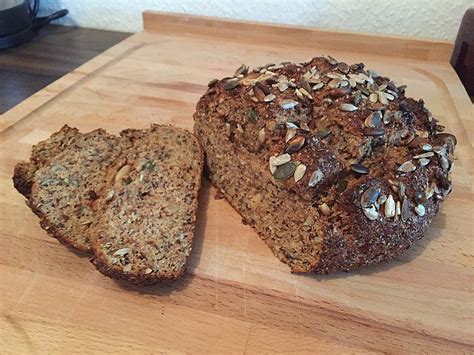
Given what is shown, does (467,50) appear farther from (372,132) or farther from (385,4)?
(372,132)

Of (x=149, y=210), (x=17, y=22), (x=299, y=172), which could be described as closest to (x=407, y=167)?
(x=299, y=172)

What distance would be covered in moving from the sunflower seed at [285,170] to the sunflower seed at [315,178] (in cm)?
7

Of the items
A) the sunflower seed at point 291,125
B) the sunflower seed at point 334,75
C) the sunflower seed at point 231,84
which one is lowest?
the sunflower seed at point 291,125

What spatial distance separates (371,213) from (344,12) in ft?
7.02

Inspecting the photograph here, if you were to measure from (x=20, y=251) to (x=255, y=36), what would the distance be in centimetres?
222

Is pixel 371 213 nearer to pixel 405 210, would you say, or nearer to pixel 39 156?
pixel 405 210

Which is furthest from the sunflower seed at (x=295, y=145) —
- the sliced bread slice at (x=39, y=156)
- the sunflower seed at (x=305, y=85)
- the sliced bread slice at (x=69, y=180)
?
the sliced bread slice at (x=39, y=156)

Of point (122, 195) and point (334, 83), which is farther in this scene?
point (334, 83)

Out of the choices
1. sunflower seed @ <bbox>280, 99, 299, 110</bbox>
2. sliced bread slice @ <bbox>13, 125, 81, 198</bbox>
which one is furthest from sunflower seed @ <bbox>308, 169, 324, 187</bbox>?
sliced bread slice @ <bbox>13, 125, 81, 198</bbox>

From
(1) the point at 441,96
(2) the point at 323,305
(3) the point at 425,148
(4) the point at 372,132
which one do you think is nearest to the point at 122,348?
(2) the point at 323,305

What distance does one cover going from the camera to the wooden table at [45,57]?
10.4 ft

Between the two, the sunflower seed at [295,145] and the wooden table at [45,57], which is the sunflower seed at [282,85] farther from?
the wooden table at [45,57]

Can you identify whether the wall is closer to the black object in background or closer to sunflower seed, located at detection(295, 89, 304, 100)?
the black object in background

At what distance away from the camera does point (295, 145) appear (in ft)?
6.11
